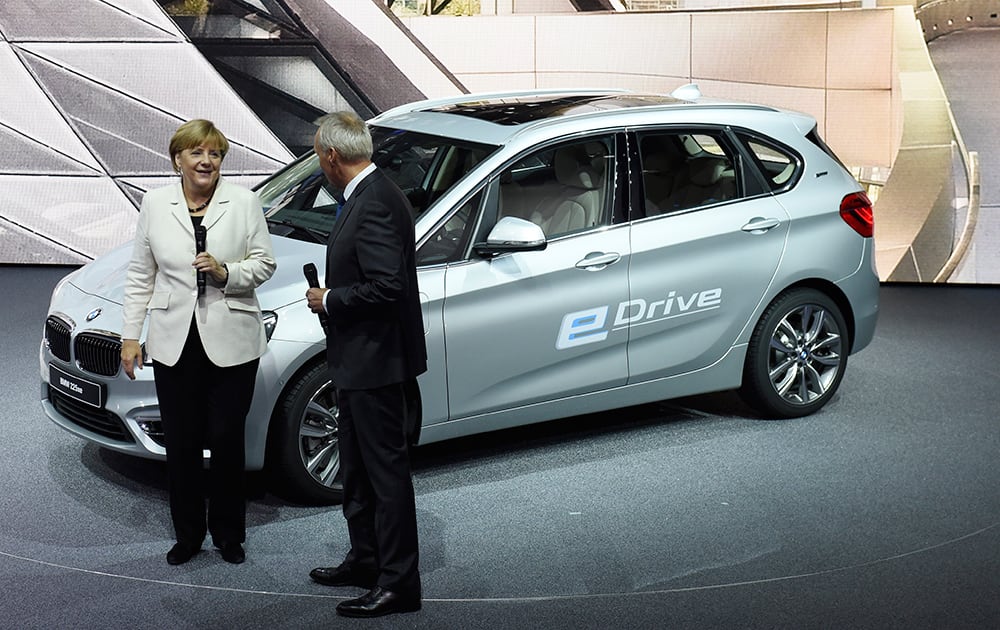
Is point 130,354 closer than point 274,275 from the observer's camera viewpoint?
Yes

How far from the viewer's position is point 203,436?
→ 426 cm

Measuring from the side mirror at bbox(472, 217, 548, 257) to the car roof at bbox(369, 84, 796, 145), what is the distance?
489 mm

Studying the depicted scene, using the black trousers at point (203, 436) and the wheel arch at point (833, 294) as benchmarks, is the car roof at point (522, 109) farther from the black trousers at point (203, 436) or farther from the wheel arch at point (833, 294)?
the black trousers at point (203, 436)

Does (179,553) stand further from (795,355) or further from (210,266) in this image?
(795,355)

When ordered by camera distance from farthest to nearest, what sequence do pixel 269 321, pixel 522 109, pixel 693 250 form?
pixel 522 109
pixel 693 250
pixel 269 321

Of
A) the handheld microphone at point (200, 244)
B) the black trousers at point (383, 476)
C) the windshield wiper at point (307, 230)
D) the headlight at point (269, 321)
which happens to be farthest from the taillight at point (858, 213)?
the handheld microphone at point (200, 244)

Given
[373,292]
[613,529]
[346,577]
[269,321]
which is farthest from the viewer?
[613,529]

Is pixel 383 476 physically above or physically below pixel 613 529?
above

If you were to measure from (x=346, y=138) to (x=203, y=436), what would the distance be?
129 cm

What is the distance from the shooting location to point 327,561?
4359 millimetres

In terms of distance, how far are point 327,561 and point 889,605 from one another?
1.95 metres

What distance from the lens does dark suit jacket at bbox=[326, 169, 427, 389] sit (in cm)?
359

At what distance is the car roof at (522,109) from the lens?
5289mm

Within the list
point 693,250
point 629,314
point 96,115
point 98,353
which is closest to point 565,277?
point 629,314
